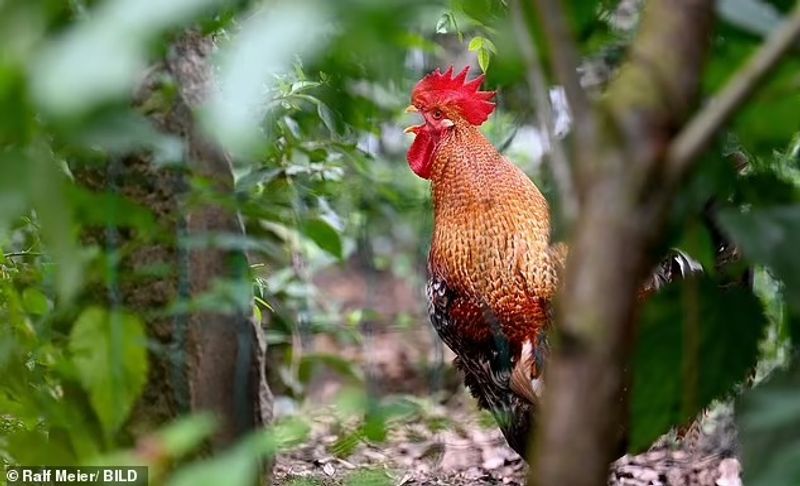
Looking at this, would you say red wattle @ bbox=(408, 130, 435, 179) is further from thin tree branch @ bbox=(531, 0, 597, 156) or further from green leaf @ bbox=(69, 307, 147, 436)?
thin tree branch @ bbox=(531, 0, 597, 156)

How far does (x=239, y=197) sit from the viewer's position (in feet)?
2.65

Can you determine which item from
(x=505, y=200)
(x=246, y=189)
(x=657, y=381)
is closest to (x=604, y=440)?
(x=657, y=381)

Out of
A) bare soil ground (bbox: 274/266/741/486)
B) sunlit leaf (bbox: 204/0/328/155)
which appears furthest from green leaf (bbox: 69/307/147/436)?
sunlit leaf (bbox: 204/0/328/155)

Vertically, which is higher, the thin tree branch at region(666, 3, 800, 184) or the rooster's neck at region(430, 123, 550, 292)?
the thin tree branch at region(666, 3, 800, 184)

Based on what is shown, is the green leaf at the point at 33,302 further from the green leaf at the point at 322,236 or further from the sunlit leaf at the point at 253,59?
the sunlit leaf at the point at 253,59

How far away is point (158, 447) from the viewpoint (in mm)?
467

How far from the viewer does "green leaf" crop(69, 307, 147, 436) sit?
2.20 ft

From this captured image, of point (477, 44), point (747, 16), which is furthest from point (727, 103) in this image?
point (477, 44)

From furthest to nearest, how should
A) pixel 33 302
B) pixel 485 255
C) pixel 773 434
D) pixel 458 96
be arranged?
pixel 458 96
pixel 485 255
pixel 33 302
pixel 773 434

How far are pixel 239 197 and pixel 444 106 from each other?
3.58ft

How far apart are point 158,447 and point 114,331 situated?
0.74 ft

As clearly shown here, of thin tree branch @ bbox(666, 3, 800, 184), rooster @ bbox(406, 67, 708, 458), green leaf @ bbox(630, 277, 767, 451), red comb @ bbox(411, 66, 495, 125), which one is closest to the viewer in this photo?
thin tree branch @ bbox(666, 3, 800, 184)

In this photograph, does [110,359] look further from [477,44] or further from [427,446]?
[427,446]

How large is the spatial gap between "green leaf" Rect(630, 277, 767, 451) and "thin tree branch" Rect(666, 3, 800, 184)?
203 millimetres
